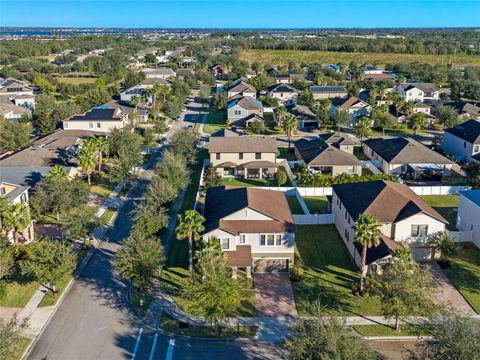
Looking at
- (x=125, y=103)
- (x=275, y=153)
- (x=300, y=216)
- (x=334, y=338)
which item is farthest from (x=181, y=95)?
(x=334, y=338)

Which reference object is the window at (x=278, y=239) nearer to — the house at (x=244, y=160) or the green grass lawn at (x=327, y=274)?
the green grass lawn at (x=327, y=274)

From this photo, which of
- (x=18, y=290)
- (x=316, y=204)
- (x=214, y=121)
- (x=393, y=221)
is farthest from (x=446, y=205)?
(x=214, y=121)

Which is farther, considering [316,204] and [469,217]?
[316,204]

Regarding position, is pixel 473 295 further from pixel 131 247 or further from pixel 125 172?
pixel 125 172

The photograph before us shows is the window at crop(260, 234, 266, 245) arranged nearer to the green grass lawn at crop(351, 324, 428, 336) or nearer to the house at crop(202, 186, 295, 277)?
the house at crop(202, 186, 295, 277)

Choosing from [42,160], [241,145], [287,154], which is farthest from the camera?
[287,154]

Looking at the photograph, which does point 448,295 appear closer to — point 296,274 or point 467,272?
point 467,272
